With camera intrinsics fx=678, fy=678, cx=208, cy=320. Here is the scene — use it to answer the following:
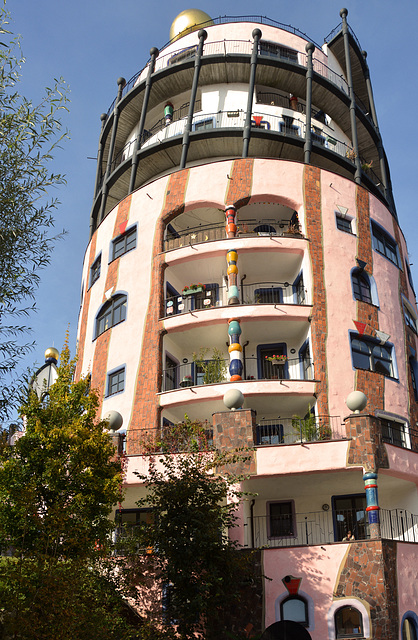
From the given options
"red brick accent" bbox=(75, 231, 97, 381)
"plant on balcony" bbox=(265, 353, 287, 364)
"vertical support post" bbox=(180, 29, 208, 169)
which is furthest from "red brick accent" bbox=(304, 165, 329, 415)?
"red brick accent" bbox=(75, 231, 97, 381)

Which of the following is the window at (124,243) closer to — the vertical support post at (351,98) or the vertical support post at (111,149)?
the vertical support post at (111,149)

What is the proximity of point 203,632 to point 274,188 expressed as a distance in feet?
57.8

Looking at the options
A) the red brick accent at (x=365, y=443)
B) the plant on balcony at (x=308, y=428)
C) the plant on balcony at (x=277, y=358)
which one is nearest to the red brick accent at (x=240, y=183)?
the plant on balcony at (x=277, y=358)

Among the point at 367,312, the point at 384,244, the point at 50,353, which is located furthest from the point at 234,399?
the point at 50,353

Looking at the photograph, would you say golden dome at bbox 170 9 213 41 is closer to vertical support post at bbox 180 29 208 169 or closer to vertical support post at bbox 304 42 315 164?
vertical support post at bbox 180 29 208 169

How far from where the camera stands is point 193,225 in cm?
3158

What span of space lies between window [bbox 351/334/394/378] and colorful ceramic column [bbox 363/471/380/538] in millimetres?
5555

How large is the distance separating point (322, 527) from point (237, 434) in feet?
16.4

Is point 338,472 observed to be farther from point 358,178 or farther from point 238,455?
point 358,178

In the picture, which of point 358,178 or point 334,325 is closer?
point 334,325

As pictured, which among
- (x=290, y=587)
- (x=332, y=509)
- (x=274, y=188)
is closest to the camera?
(x=290, y=587)

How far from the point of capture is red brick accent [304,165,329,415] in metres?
24.5

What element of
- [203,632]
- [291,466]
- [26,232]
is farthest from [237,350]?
[26,232]

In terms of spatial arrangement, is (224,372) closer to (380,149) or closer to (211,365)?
(211,365)
